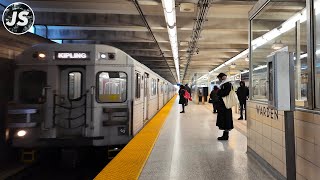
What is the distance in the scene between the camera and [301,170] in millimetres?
3170

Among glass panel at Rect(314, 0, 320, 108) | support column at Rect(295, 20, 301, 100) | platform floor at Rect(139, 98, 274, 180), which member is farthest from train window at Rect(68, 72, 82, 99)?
glass panel at Rect(314, 0, 320, 108)

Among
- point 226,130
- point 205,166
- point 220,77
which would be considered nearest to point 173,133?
point 226,130

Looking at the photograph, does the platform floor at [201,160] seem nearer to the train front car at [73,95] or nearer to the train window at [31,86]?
the train front car at [73,95]

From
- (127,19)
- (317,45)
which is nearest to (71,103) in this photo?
(127,19)

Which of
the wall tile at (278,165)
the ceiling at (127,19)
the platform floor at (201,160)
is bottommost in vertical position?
the platform floor at (201,160)

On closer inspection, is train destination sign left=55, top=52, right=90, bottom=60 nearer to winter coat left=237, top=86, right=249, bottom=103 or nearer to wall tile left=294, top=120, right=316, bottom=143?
wall tile left=294, top=120, right=316, bottom=143

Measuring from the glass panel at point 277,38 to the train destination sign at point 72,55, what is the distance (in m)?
3.43

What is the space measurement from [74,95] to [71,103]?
0.19 m

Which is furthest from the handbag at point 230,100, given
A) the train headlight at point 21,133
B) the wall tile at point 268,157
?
the train headlight at point 21,133

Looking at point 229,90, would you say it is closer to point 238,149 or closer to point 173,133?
point 238,149

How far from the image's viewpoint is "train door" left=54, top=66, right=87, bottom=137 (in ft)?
19.7

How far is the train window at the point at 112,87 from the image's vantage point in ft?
20.1

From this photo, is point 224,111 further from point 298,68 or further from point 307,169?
point 307,169

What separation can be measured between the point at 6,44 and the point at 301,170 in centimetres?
682
